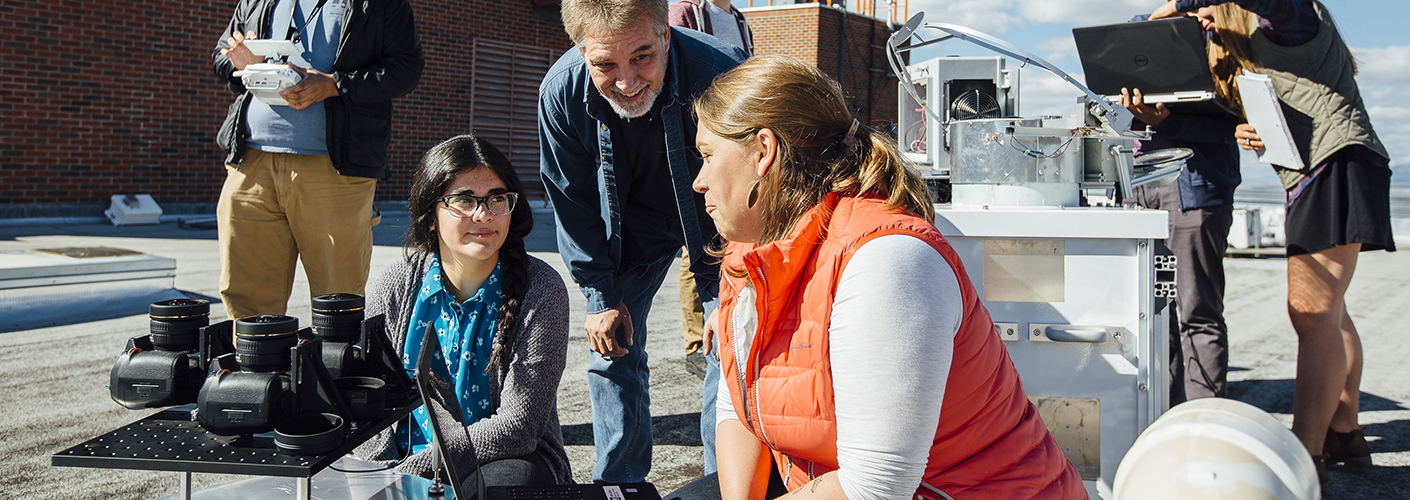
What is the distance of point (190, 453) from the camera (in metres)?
1.26

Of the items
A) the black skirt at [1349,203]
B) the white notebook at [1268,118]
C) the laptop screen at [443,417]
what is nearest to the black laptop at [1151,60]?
the white notebook at [1268,118]

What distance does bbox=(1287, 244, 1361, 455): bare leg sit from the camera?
110 inches

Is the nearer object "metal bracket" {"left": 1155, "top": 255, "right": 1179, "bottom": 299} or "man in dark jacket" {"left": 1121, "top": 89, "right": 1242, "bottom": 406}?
"metal bracket" {"left": 1155, "top": 255, "right": 1179, "bottom": 299}

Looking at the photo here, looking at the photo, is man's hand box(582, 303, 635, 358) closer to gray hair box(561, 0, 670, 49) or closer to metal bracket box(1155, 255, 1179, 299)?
gray hair box(561, 0, 670, 49)

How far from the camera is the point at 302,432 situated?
4.21 ft

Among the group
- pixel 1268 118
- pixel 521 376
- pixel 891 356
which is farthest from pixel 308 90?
pixel 1268 118

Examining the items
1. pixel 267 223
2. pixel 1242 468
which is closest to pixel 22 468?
pixel 267 223

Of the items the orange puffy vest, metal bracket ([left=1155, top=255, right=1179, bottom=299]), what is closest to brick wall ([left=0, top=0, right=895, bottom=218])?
metal bracket ([left=1155, top=255, right=1179, bottom=299])

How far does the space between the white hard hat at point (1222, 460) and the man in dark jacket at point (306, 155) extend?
108 inches

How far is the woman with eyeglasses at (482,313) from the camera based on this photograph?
6.75 ft

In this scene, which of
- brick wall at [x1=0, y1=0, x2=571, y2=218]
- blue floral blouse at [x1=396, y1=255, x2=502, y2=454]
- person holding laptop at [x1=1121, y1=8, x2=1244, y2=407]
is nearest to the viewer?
blue floral blouse at [x1=396, y1=255, x2=502, y2=454]

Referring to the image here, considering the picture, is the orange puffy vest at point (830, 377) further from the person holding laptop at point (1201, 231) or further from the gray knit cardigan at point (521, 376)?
the person holding laptop at point (1201, 231)

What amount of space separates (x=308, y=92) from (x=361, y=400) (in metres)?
1.74

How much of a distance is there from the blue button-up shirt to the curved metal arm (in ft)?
1.57
